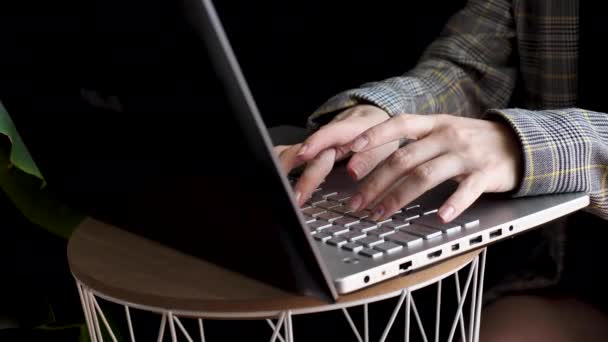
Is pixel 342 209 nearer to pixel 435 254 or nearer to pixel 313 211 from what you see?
pixel 313 211

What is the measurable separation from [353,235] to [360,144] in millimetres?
130

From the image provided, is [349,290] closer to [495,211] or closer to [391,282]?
[391,282]

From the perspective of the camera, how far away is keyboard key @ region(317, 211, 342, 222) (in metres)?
0.78

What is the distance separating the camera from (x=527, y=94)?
124 cm

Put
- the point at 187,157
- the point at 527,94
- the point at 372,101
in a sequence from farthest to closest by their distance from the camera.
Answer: the point at 527,94, the point at 372,101, the point at 187,157

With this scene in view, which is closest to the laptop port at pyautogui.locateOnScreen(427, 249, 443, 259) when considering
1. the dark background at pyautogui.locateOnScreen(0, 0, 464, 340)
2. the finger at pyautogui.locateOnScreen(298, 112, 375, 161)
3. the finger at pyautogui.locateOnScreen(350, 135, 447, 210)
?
the finger at pyautogui.locateOnScreen(350, 135, 447, 210)

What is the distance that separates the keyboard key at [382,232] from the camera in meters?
0.72

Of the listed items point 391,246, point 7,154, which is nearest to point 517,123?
point 391,246

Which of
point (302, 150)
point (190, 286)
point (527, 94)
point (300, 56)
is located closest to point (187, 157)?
point (190, 286)

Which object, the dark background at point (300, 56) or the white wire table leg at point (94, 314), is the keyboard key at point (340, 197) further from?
the dark background at point (300, 56)

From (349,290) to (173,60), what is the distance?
0.24 meters

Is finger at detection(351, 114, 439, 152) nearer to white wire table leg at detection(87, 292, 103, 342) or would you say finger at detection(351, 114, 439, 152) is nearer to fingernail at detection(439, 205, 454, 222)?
fingernail at detection(439, 205, 454, 222)

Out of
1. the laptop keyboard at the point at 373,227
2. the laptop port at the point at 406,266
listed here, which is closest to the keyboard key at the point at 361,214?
the laptop keyboard at the point at 373,227

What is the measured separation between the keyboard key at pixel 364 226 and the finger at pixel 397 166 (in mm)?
30
